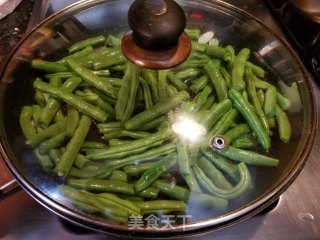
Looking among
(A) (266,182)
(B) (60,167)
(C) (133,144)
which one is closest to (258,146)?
(A) (266,182)

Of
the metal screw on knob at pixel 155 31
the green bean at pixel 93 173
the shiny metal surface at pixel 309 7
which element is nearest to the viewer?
the metal screw on knob at pixel 155 31

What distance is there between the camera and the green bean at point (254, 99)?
108 centimetres

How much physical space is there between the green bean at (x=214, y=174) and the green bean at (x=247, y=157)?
0.18ft

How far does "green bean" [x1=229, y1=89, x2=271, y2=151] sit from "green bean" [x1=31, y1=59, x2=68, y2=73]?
1.92 feet

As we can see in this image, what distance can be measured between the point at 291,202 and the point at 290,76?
45 cm

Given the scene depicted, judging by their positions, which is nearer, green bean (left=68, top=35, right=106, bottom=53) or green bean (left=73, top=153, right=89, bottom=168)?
green bean (left=73, top=153, right=89, bottom=168)

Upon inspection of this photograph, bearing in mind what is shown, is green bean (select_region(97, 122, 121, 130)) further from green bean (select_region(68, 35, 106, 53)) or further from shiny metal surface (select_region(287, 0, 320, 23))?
shiny metal surface (select_region(287, 0, 320, 23))

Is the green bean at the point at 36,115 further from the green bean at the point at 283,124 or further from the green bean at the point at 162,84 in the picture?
the green bean at the point at 283,124

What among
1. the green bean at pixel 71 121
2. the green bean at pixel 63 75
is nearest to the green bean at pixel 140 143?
the green bean at pixel 71 121

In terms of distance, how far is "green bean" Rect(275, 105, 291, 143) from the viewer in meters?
1.08

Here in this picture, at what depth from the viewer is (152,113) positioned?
1027 millimetres

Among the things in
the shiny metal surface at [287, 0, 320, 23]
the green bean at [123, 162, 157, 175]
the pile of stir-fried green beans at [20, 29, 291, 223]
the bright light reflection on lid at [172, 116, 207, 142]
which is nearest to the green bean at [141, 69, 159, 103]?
the pile of stir-fried green beans at [20, 29, 291, 223]

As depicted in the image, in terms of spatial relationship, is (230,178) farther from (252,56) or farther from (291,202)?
(252,56)

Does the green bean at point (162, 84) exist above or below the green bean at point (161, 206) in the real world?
above
